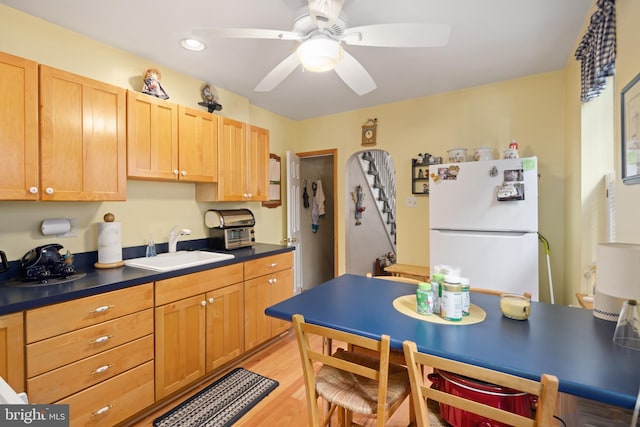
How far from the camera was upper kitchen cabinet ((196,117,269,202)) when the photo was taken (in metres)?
2.71

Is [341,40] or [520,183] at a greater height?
[341,40]

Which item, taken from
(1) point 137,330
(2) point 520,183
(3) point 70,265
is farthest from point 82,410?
(2) point 520,183

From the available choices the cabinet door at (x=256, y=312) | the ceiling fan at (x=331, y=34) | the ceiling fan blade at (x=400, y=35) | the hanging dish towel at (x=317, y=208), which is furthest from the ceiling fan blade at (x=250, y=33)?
the hanging dish towel at (x=317, y=208)

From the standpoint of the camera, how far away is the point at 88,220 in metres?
2.09

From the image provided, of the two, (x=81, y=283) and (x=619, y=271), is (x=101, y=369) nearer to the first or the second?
(x=81, y=283)

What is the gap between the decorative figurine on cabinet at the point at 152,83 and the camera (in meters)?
2.25

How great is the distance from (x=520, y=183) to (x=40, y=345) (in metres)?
3.16

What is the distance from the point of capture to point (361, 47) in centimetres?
221

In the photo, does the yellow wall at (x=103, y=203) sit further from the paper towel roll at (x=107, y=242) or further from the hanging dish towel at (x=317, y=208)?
the hanging dish towel at (x=317, y=208)

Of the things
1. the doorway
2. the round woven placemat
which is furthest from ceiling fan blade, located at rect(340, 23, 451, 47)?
the doorway

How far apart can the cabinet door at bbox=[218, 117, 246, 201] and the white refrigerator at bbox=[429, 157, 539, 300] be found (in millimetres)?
1844

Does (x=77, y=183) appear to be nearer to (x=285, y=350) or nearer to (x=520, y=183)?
(x=285, y=350)

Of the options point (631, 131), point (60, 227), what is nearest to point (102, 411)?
point (60, 227)

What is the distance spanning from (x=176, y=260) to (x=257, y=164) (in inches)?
48.5
